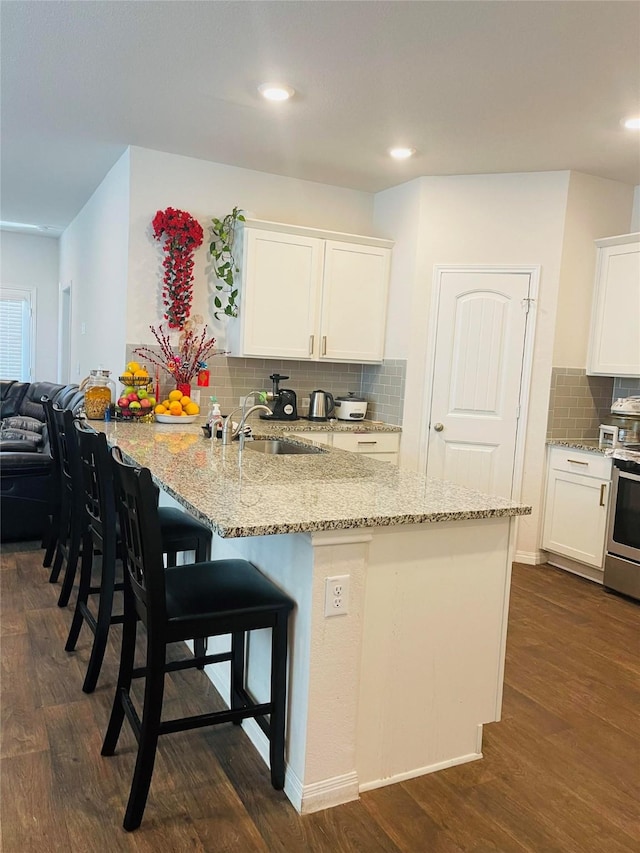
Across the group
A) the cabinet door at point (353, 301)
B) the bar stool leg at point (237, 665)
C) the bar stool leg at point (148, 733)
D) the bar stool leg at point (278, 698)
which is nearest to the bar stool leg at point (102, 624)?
the bar stool leg at point (237, 665)

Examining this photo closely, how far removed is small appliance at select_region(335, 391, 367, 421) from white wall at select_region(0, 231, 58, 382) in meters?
5.75

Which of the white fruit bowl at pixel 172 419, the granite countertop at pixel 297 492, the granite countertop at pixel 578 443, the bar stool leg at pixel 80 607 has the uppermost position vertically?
the white fruit bowl at pixel 172 419

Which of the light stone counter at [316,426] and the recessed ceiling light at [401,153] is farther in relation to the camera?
the light stone counter at [316,426]

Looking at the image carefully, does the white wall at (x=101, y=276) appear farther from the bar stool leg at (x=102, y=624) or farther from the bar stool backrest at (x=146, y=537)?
the bar stool backrest at (x=146, y=537)

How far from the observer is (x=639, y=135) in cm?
373

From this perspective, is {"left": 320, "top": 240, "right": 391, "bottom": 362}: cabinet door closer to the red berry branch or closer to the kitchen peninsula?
the red berry branch

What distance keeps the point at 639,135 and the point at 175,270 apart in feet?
9.89

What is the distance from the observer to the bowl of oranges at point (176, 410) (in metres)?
4.24

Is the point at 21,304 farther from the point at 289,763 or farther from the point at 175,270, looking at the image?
the point at 289,763

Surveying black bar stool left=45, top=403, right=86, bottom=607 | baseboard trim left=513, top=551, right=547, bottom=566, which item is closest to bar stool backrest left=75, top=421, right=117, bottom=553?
black bar stool left=45, top=403, right=86, bottom=607

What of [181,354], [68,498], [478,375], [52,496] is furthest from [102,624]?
[478,375]

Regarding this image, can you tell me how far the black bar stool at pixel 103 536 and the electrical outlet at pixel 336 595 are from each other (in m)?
0.71

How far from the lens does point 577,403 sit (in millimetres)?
4707

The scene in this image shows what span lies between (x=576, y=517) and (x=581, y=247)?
6.16 feet
